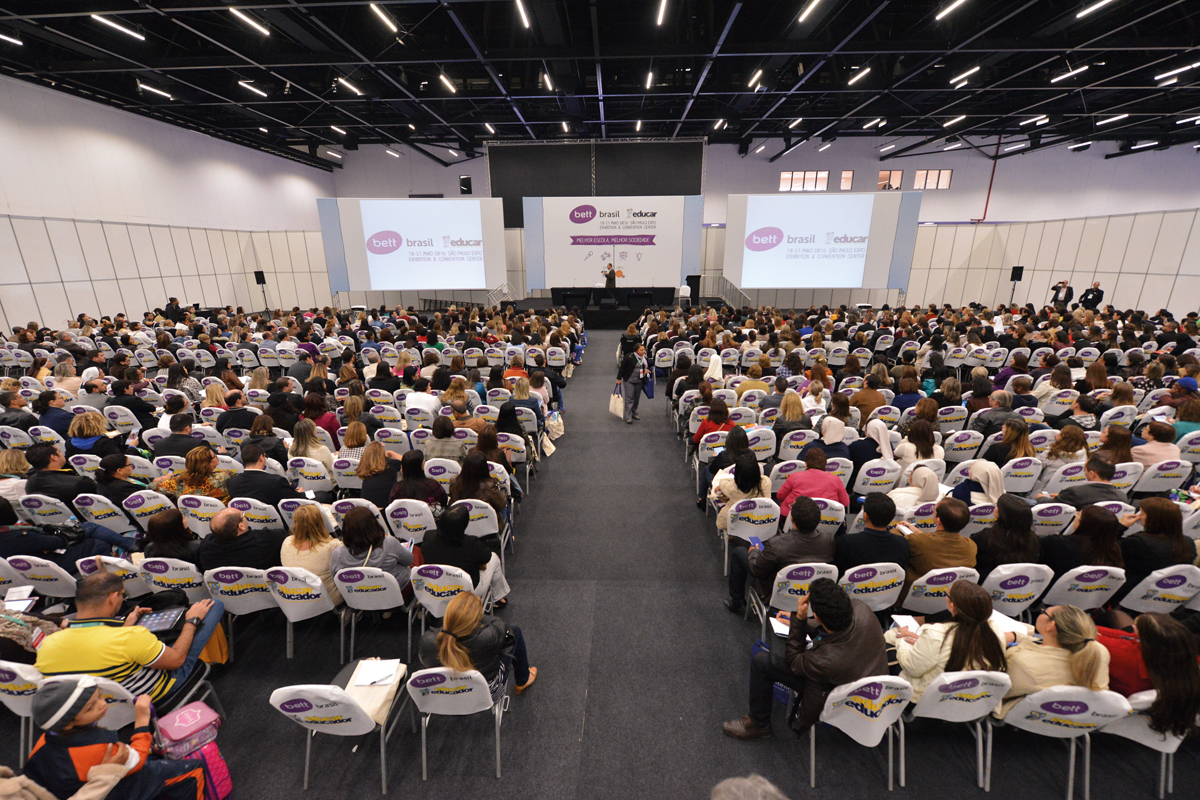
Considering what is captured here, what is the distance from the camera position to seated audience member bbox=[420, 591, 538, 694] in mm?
2650

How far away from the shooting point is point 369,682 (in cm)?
301

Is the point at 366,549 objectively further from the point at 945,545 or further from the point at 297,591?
the point at 945,545

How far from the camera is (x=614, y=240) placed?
19469 millimetres

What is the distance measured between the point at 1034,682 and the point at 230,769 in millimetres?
4719

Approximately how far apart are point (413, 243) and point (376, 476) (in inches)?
660

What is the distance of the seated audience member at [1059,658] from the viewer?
250cm

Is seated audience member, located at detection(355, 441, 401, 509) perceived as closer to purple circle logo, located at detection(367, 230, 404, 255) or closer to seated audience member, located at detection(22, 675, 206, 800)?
seated audience member, located at detection(22, 675, 206, 800)

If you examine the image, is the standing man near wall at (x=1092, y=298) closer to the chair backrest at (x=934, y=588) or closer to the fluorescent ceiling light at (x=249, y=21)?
the chair backrest at (x=934, y=588)

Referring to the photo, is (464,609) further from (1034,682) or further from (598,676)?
(1034,682)

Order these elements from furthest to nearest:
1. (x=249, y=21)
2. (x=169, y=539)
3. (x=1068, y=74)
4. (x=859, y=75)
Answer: (x=859, y=75)
(x=1068, y=74)
(x=249, y=21)
(x=169, y=539)

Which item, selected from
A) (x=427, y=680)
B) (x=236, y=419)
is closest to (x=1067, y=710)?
(x=427, y=680)

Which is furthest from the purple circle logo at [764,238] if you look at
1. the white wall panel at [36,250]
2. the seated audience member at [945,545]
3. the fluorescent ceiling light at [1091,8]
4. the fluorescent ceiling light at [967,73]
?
the white wall panel at [36,250]

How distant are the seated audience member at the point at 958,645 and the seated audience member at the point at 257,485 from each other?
16.5ft

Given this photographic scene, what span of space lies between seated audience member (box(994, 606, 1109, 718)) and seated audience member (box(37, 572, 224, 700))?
15.8 feet
